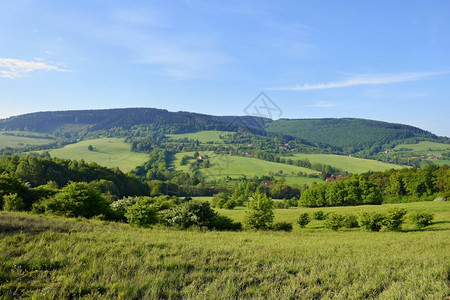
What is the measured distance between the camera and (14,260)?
21.2ft

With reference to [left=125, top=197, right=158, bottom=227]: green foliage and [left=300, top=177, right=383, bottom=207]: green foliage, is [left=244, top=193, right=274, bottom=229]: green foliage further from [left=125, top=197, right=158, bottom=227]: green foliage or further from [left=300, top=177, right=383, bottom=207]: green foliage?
[left=300, top=177, right=383, bottom=207]: green foliage

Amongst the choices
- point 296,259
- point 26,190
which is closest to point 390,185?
point 296,259

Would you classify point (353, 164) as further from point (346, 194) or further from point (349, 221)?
point (349, 221)

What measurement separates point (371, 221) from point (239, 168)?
9685cm

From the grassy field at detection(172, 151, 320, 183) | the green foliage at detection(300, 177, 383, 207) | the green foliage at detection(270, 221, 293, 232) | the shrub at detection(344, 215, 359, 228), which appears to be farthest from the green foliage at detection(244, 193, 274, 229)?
the grassy field at detection(172, 151, 320, 183)

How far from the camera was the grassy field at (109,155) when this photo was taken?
4835 inches

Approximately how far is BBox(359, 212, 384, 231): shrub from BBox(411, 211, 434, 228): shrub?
3960 mm

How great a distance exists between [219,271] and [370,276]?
427 cm

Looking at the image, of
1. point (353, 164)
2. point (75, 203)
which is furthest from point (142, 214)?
point (353, 164)

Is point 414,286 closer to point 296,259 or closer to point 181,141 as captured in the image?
point 296,259

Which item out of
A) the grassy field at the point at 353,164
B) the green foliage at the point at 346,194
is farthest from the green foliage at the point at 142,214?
the grassy field at the point at 353,164

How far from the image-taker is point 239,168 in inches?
4840

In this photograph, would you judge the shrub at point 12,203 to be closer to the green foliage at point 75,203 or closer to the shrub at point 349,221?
the green foliage at point 75,203

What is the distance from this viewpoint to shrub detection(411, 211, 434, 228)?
26356 mm
